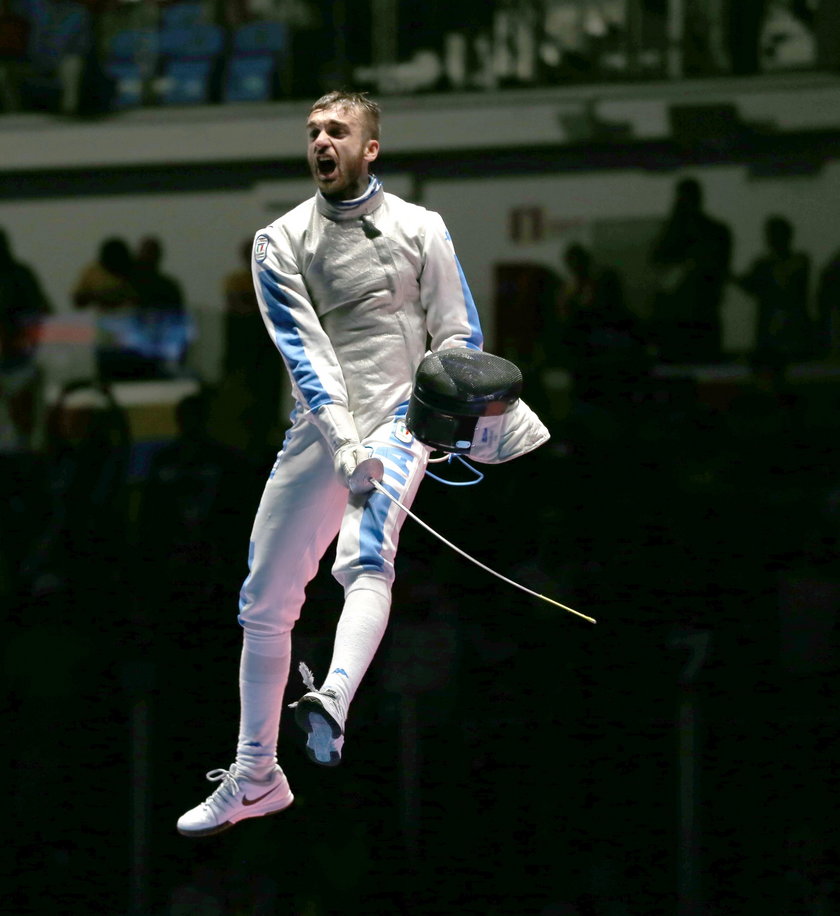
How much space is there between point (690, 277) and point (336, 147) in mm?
3016

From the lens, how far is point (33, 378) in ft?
19.0

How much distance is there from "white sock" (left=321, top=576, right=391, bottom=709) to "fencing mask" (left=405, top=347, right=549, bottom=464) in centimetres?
30

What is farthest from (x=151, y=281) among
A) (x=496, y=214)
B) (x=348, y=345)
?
(x=348, y=345)

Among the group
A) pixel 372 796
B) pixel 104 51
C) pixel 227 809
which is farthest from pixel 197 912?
pixel 104 51

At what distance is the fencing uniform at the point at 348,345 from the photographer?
300cm

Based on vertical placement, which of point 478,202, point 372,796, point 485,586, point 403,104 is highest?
point 403,104

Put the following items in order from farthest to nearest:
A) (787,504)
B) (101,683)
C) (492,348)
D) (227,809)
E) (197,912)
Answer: (492,348) → (787,504) → (101,683) → (197,912) → (227,809)

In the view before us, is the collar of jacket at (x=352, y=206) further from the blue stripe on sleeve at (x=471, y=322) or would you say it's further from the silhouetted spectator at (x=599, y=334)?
the silhouetted spectator at (x=599, y=334)

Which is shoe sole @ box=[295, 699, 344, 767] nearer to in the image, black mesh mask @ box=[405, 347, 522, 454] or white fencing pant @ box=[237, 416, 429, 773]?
white fencing pant @ box=[237, 416, 429, 773]

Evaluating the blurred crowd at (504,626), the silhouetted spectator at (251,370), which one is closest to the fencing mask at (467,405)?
the blurred crowd at (504,626)

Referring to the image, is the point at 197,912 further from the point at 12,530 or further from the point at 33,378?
the point at 33,378

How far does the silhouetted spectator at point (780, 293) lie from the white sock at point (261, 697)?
2852 millimetres

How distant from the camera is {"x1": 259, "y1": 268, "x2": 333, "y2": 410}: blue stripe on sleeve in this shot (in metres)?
2.98

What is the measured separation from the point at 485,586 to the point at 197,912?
1.52 metres
